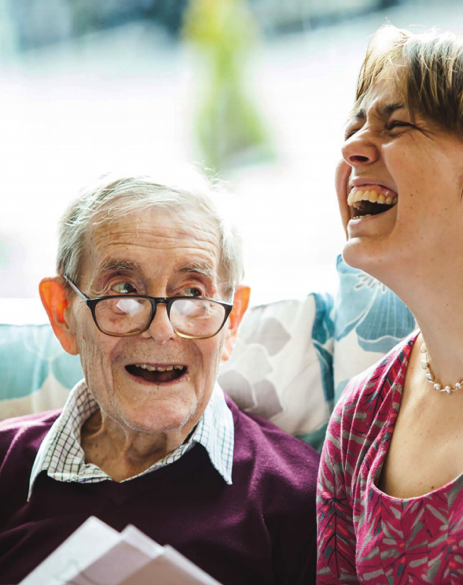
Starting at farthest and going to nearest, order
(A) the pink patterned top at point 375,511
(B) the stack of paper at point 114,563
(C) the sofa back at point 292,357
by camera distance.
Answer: (C) the sofa back at point 292,357, (A) the pink patterned top at point 375,511, (B) the stack of paper at point 114,563

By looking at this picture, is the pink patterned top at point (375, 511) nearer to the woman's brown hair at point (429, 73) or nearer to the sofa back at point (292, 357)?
the sofa back at point (292, 357)

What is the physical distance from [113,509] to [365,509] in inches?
22.4

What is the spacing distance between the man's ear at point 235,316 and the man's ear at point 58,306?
0.38 meters

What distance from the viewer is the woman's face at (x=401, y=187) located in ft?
3.49

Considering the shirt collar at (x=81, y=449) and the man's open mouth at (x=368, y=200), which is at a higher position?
the man's open mouth at (x=368, y=200)

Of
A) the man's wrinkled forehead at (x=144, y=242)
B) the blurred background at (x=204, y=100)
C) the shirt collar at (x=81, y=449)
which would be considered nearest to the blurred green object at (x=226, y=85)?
the blurred background at (x=204, y=100)

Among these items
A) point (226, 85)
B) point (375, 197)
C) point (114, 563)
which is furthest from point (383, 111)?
point (226, 85)

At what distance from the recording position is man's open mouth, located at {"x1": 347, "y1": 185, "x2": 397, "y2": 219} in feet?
3.90

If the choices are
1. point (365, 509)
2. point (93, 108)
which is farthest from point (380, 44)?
point (93, 108)

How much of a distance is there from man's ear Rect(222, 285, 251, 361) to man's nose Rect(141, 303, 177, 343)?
0.78 ft

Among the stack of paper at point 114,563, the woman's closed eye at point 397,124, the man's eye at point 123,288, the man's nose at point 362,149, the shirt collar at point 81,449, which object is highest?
the woman's closed eye at point 397,124

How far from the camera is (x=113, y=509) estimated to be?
55.5 inches

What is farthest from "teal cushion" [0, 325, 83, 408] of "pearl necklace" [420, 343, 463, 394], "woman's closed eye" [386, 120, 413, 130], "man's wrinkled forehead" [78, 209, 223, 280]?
"woman's closed eye" [386, 120, 413, 130]

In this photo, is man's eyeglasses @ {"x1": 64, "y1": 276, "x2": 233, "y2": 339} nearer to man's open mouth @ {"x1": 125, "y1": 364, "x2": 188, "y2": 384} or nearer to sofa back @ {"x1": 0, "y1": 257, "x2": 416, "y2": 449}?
man's open mouth @ {"x1": 125, "y1": 364, "x2": 188, "y2": 384}
